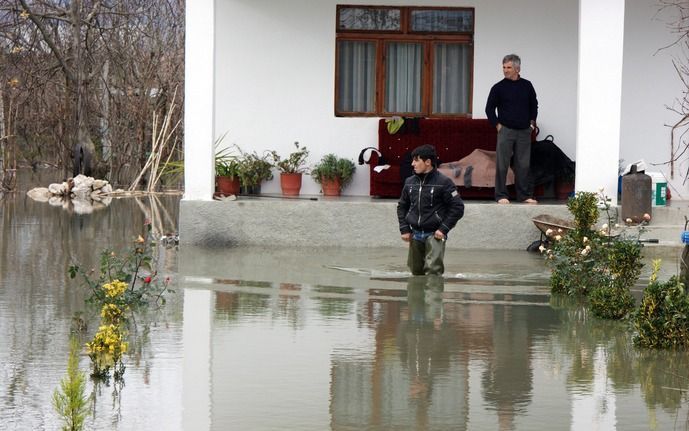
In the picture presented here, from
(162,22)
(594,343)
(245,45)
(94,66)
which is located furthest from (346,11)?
(162,22)

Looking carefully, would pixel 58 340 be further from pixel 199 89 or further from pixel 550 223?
pixel 550 223

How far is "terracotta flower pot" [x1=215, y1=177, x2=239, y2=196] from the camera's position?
17.4m

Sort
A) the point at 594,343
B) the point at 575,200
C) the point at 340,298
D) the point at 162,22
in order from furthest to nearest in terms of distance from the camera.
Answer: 1. the point at 162,22
2. the point at 575,200
3. the point at 340,298
4. the point at 594,343

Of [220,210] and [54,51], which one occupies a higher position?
[54,51]

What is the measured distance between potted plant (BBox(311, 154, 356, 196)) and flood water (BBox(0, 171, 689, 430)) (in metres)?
4.01

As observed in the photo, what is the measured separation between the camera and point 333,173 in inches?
699

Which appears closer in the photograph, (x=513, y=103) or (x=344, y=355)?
(x=344, y=355)

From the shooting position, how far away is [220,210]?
1564 centimetres

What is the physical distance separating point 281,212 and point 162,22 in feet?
64.5

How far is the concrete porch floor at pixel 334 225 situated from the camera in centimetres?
1558

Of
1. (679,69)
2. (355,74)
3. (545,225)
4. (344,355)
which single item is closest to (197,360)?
(344,355)

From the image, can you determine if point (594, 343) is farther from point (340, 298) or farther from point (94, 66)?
Answer: point (94, 66)

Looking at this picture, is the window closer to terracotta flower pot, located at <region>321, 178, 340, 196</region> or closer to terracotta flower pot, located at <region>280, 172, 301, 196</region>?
terracotta flower pot, located at <region>321, 178, 340, 196</region>

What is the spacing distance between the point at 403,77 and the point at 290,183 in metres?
2.29
